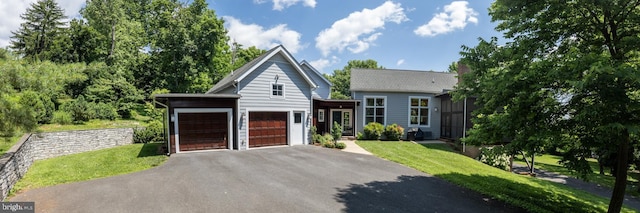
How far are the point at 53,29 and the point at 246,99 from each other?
29.6 m

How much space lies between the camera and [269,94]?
14203 millimetres

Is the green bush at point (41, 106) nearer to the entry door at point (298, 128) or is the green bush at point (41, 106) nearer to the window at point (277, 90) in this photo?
the window at point (277, 90)

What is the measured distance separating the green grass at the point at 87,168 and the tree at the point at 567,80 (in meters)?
10.9

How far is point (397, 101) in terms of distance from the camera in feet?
63.4

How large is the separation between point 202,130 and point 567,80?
12.9 m

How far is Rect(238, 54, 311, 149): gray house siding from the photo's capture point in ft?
44.2

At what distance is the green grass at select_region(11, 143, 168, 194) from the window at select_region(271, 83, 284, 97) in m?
5.84

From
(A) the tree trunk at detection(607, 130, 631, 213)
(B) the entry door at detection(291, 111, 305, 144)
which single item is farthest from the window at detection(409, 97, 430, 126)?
(A) the tree trunk at detection(607, 130, 631, 213)

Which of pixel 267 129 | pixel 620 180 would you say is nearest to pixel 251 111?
pixel 267 129

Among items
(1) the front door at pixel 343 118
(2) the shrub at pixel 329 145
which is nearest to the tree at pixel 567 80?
(2) the shrub at pixel 329 145

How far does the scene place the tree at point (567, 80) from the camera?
15.2ft

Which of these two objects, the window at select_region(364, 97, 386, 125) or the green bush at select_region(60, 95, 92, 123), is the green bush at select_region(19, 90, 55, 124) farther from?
the window at select_region(364, 97, 386, 125)

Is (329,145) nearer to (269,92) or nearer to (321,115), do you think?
(269,92)

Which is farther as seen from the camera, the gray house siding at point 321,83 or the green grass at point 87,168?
the gray house siding at point 321,83
